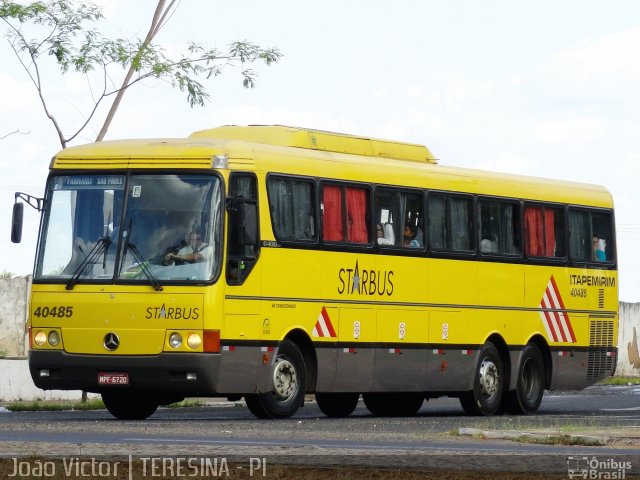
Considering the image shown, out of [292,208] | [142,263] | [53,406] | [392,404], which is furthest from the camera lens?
[53,406]

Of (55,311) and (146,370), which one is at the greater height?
(55,311)

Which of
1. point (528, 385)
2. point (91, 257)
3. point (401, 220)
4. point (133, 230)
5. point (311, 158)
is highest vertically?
point (311, 158)

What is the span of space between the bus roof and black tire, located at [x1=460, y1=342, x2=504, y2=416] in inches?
90.2

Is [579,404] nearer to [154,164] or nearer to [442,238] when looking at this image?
[442,238]

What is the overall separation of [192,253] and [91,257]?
4.01 ft

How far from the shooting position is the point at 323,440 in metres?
16.3

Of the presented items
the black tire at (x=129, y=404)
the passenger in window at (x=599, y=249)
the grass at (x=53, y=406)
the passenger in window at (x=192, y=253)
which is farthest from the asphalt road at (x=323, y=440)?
the passenger in window at (x=599, y=249)

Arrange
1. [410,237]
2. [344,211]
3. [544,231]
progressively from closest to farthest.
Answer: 1. [344,211]
2. [410,237]
3. [544,231]

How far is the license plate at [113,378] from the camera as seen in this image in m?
20.2

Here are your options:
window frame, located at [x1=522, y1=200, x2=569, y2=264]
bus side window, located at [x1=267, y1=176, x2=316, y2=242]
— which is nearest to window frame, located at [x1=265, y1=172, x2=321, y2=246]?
bus side window, located at [x1=267, y1=176, x2=316, y2=242]

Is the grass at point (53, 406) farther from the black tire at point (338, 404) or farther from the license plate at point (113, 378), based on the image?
the license plate at point (113, 378)

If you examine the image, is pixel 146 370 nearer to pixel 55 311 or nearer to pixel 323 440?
pixel 55 311

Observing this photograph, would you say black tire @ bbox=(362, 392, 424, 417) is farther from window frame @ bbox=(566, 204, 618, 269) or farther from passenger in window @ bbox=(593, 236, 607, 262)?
passenger in window @ bbox=(593, 236, 607, 262)

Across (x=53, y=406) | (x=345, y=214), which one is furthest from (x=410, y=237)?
(x=53, y=406)
